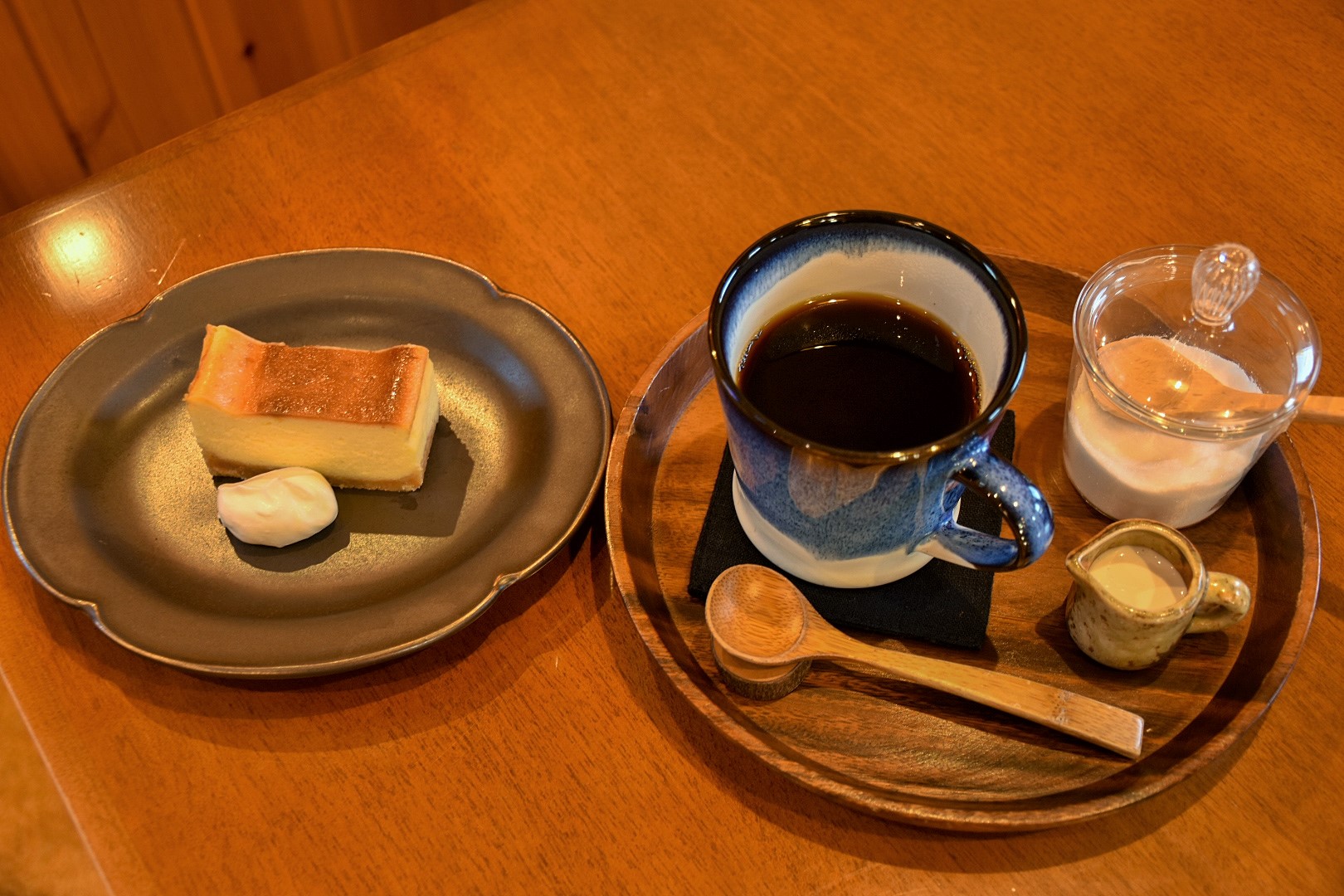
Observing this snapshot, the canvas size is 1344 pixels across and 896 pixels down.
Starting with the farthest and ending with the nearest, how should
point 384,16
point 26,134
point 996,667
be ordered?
point 384,16
point 26,134
point 996,667

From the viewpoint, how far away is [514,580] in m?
0.81

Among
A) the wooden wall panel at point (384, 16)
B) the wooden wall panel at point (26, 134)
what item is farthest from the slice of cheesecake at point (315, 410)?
the wooden wall panel at point (384, 16)

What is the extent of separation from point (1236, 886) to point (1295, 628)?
0.64ft

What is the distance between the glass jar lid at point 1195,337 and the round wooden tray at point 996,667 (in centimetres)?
7

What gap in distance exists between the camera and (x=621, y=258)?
3.71 feet

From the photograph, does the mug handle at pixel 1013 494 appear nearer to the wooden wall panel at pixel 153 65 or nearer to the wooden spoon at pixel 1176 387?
the wooden spoon at pixel 1176 387

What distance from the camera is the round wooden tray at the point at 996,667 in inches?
28.2

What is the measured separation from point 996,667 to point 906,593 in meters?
0.09

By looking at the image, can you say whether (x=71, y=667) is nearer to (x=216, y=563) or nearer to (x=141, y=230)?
(x=216, y=563)

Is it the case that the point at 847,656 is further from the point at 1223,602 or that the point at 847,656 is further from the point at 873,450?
the point at 1223,602

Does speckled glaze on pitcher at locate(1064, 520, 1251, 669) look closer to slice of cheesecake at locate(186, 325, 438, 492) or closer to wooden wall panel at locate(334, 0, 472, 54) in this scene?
slice of cheesecake at locate(186, 325, 438, 492)

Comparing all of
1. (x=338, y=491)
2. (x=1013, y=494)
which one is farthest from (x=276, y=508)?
(x=1013, y=494)

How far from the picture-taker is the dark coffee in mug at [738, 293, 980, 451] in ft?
2.52

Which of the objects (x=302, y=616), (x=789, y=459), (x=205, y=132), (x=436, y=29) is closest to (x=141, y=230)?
(x=205, y=132)
